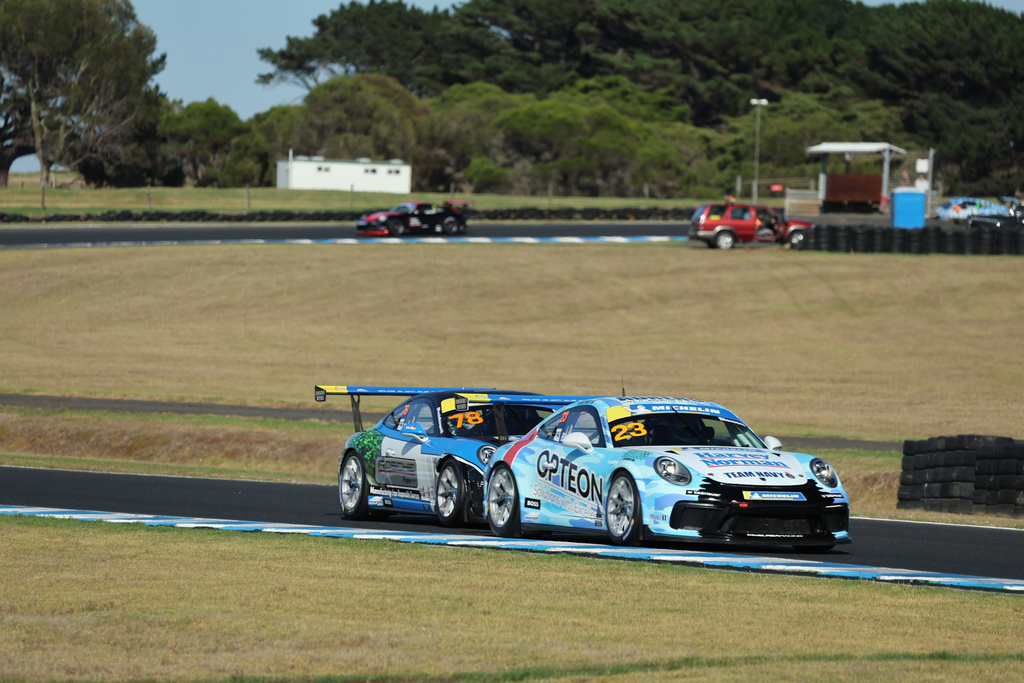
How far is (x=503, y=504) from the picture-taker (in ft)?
41.6

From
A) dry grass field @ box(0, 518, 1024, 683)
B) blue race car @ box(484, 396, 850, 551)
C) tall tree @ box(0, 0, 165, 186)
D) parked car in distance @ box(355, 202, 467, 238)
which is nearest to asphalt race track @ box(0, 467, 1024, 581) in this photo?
blue race car @ box(484, 396, 850, 551)

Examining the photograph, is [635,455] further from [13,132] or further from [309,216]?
[13,132]

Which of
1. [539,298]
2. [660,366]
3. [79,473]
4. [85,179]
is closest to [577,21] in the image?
[85,179]

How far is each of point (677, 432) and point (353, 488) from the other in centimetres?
418

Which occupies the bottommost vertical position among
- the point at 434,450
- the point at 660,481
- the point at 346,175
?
the point at 434,450

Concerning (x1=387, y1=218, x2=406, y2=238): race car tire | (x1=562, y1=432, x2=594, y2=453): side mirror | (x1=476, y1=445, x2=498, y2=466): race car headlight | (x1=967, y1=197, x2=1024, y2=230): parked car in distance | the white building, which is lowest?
(x1=476, y1=445, x2=498, y2=466): race car headlight

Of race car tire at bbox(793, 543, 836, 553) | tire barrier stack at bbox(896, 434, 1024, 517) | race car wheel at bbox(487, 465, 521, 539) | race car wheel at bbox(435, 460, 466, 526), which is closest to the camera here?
race car tire at bbox(793, 543, 836, 553)

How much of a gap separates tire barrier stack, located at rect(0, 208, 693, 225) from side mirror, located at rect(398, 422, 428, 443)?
48092 millimetres

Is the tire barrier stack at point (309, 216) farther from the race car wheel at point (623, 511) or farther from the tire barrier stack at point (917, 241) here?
the race car wheel at point (623, 511)

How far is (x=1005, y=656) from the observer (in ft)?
23.4

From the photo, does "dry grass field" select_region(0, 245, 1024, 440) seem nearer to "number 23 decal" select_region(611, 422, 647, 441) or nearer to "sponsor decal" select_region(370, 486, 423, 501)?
"sponsor decal" select_region(370, 486, 423, 501)

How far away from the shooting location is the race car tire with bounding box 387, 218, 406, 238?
184 feet

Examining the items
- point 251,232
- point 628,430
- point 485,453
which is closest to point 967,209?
point 251,232

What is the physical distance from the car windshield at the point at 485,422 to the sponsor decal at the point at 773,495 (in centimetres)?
327
